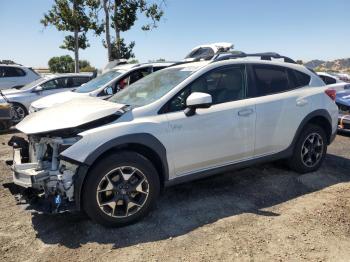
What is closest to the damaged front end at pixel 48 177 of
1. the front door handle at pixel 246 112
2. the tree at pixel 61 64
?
the front door handle at pixel 246 112

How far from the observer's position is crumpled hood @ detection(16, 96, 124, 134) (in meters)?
3.64

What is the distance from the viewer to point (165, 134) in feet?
13.0

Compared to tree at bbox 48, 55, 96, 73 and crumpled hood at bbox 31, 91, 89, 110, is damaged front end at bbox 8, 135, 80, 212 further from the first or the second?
tree at bbox 48, 55, 96, 73

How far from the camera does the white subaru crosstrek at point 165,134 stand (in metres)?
3.59

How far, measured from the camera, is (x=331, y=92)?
5.48 m

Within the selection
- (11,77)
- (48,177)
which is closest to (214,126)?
(48,177)

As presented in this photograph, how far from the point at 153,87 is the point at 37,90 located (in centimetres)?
771

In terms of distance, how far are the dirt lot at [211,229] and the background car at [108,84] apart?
387 centimetres

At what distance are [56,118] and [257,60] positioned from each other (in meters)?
2.73

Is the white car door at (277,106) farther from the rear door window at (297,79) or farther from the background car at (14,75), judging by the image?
the background car at (14,75)

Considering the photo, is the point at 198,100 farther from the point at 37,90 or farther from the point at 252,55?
the point at 37,90

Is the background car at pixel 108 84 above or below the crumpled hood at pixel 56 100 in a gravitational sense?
above

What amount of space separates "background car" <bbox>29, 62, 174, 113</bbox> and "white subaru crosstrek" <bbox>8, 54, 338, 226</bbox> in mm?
3674

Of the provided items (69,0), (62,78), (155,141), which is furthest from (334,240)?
(69,0)
